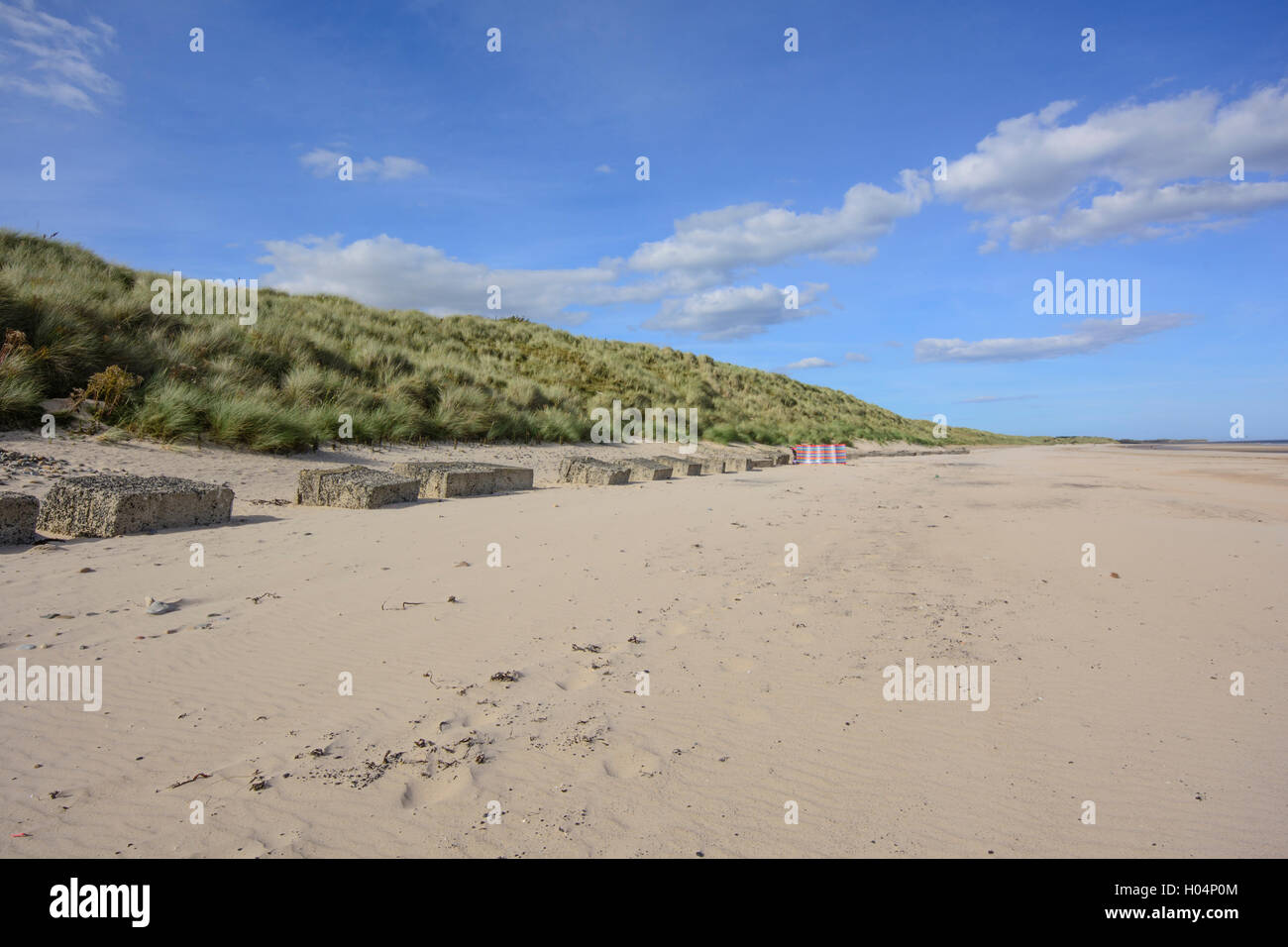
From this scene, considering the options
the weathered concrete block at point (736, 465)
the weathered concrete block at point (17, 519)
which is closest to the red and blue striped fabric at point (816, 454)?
the weathered concrete block at point (736, 465)

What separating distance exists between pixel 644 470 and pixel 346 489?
578 cm

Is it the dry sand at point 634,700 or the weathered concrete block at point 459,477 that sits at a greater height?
the weathered concrete block at point 459,477

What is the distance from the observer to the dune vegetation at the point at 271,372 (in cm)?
935

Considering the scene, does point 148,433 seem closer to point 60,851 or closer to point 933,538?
point 60,851

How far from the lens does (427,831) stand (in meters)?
2.13

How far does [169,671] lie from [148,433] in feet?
23.7

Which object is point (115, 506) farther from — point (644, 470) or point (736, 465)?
point (736, 465)

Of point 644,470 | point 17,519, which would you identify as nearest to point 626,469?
point 644,470

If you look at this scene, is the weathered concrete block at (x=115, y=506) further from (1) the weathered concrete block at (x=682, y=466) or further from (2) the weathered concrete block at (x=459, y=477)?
(1) the weathered concrete block at (x=682, y=466)

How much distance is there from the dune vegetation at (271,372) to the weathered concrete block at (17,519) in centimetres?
408

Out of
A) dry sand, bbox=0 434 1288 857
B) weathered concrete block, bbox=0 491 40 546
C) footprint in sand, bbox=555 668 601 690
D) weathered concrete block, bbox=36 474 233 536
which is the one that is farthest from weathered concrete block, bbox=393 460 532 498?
footprint in sand, bbox=555 668 601 690

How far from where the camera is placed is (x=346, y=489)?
297 inches
